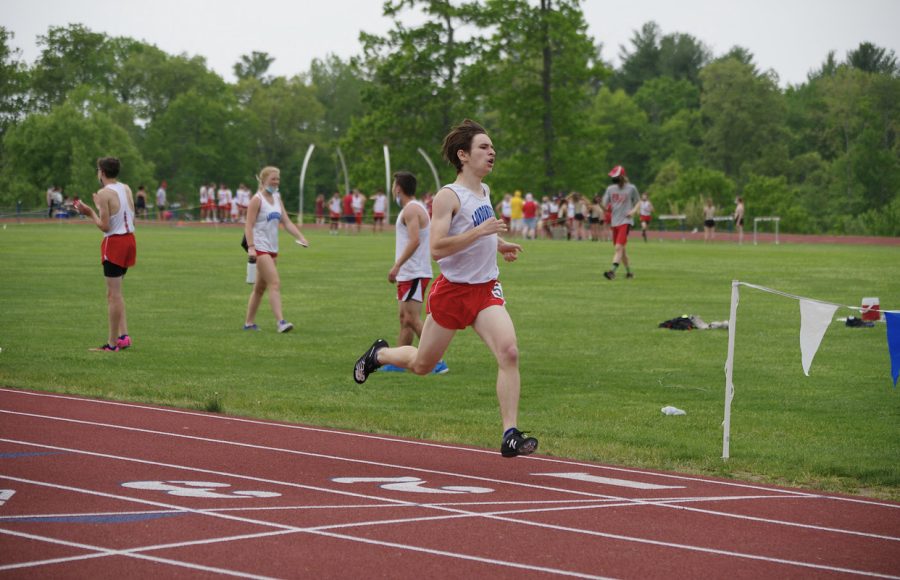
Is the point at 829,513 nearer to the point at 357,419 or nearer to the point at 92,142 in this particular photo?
the point at 357,419

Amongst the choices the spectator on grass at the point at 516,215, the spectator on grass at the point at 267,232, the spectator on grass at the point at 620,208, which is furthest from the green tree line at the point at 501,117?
the spectator on grass at the point at 267,232

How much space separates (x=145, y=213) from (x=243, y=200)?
19.5 ft

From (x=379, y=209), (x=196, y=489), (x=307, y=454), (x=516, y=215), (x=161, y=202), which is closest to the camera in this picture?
(x=196, y=489)

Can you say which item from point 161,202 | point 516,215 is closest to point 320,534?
point 516,215

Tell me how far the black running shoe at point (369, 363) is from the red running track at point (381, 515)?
0.61 meters

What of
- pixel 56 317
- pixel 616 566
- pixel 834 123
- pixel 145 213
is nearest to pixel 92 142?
pixel 145 213

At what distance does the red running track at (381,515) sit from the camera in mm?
5871

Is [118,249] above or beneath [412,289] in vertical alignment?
above

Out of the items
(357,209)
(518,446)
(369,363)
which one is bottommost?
(518,446)

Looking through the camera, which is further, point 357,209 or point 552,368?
point 357,209

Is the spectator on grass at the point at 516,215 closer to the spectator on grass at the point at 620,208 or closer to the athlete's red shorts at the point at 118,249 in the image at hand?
the spectator on grass at the point at 620,208

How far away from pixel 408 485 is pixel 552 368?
5.90 m

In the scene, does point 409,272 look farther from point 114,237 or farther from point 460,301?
point 460,301

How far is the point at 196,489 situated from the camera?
7.44 m
